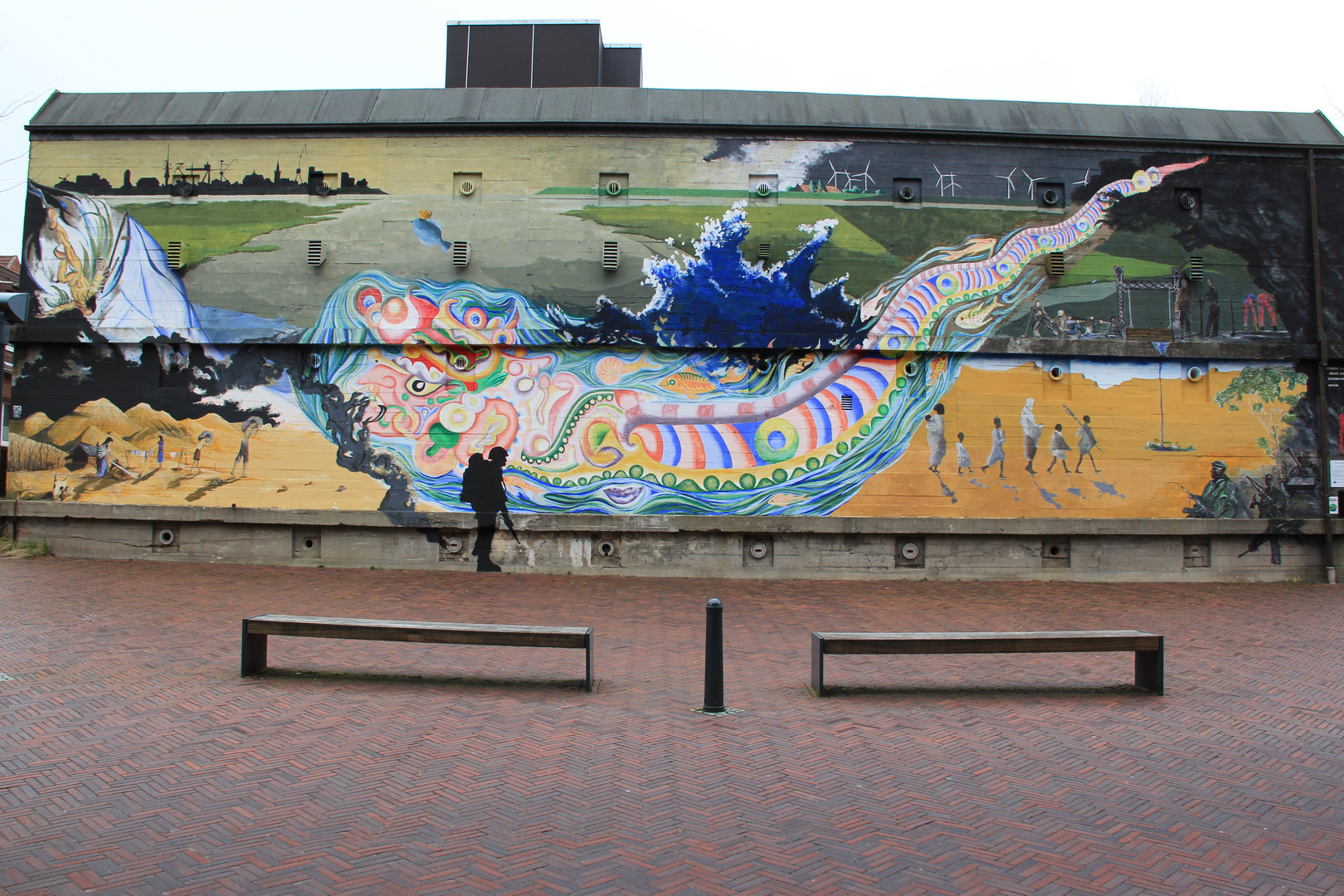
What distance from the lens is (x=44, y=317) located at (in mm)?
14500

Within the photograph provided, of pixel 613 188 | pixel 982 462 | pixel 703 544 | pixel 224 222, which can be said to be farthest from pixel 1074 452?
pixel 224 222

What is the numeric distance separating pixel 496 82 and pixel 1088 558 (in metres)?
18.9

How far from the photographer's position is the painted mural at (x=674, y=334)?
13.9 m

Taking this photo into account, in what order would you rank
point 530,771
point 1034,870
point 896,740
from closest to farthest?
point 1034,870 → point 530,771 → point 896,740

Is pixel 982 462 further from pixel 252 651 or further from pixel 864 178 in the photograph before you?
pixel 252 651

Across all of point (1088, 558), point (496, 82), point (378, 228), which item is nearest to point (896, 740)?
point (1088, 558)

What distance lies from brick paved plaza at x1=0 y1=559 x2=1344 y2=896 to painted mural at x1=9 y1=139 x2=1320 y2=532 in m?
5.10

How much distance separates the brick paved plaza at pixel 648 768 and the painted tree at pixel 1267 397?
21.5 feet

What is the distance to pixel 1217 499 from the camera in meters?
14.1

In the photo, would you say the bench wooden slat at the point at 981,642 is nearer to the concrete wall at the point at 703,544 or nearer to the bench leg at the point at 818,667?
the bench leg at the point at 818,667

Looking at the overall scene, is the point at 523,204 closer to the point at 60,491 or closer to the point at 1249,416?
the point at 60,491

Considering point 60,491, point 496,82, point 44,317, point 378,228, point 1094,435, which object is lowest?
point 60,491

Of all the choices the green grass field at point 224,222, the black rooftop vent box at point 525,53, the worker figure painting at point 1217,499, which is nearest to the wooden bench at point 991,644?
the worker figure painting at point 1217,499

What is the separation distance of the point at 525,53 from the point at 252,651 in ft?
64.1
